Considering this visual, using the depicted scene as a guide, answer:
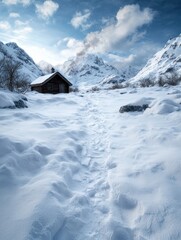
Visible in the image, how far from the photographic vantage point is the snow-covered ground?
2.19 meters

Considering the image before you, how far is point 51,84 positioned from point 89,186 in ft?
79.6

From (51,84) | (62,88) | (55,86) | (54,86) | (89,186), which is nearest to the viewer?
(89,186)

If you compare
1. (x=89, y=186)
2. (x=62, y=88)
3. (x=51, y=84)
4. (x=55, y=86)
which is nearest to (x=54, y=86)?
(x=55, y=86)

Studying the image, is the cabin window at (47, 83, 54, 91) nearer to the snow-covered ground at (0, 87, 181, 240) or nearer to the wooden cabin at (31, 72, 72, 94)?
the wooden cabin at (31, 72, 72, 94)

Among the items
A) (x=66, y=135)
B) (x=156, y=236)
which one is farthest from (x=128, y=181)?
(x=66, y=135)

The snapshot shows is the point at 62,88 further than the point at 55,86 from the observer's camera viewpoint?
Yes

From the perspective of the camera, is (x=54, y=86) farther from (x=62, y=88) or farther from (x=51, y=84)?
(x=62, y=88)

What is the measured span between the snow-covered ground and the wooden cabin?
20624 mm

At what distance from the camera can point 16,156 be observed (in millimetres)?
3535

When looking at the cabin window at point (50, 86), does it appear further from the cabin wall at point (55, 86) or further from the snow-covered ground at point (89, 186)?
the snow-covered ground at point (89, 186)

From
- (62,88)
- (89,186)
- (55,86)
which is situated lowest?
(89,186)

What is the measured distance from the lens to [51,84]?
2583 cm

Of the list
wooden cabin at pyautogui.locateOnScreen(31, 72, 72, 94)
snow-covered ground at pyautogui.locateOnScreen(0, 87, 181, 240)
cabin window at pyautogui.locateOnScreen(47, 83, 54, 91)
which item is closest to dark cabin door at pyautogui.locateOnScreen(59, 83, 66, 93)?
wooden cabin at pyautogui.locateOnScreen(31, 72, 72, 94)

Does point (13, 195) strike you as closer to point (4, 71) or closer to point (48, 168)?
point (48, 168)
